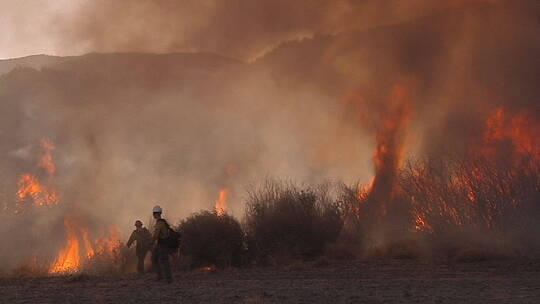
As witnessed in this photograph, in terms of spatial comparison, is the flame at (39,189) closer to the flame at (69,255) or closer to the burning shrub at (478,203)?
the flame at (69,255)

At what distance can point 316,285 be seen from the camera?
52.9 ft

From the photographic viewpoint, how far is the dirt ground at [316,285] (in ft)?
44.6

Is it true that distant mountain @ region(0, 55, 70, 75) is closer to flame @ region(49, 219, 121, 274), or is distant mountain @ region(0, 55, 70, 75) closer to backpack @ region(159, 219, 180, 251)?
flame @ region(49, 219, 121, 274)

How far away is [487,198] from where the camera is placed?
79.4 ft

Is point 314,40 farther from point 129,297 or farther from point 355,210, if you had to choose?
point 129,297

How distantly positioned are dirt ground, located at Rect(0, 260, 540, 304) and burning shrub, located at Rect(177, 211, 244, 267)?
64.6 inches

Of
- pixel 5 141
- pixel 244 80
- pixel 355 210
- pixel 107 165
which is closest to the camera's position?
pixel 355 210

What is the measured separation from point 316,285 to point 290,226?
7867 millimetres

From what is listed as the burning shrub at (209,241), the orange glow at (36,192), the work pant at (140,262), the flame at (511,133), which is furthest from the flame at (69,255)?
the flame at (511,133)

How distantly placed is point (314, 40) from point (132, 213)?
13.7 m

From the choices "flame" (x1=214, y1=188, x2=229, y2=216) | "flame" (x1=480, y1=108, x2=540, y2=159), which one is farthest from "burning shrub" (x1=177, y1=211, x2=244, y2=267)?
"flame" (x1=214, y1=188, x2=229, y2=216)

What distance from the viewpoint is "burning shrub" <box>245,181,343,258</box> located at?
23.8m

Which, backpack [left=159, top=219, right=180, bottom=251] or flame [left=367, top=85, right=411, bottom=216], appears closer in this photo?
backpack [left=159, top=219, right=180, bottom=251]

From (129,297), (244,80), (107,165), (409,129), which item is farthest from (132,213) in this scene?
(129,297)
